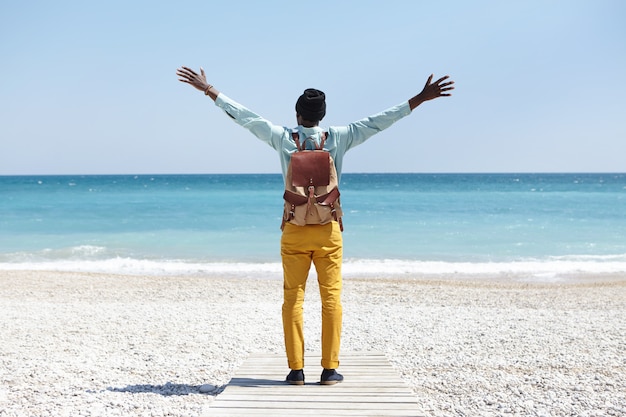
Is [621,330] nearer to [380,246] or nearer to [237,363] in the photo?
[237,363]

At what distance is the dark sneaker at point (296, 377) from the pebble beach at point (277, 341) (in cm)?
27

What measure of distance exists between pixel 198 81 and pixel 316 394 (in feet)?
7.66

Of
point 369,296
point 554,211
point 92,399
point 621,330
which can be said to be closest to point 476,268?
point 369,296

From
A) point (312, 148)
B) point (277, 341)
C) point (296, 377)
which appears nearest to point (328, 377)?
point (296, 377)

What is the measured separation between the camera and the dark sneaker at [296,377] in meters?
4.26

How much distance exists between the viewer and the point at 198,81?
420cm

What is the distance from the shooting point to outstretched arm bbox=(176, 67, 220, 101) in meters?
4.19

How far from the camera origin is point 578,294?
10969 mm

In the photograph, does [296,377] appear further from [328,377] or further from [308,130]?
[308,130]

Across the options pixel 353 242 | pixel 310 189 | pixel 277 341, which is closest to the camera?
pixel 310 189

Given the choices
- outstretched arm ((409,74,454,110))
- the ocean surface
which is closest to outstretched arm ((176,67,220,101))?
outstretched arm ((409,74,454,110))

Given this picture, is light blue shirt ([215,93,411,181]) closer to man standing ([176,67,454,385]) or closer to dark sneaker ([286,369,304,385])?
man standing ([176,67,454,385])

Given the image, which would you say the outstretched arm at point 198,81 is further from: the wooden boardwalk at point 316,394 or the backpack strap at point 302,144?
the wooden boardwalk at point 316,394

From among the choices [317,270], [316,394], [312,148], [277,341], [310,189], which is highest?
[312,148]
